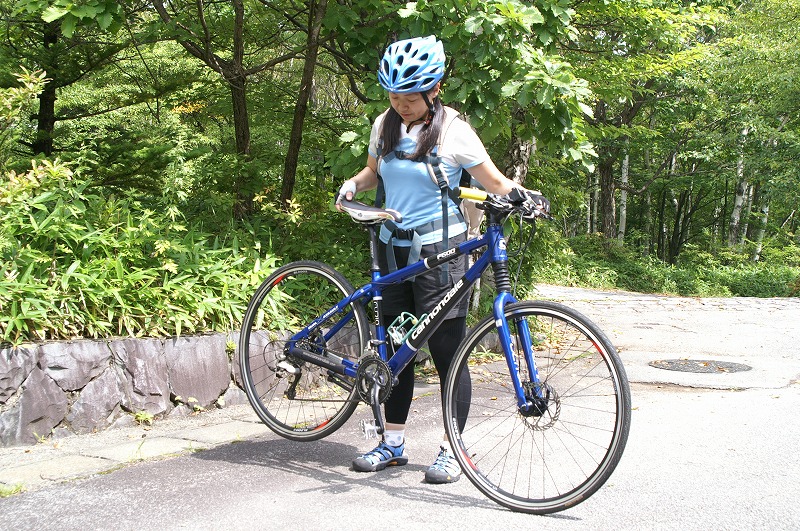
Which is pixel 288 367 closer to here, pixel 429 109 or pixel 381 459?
pixel 381 459

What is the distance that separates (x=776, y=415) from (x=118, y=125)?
704 cm

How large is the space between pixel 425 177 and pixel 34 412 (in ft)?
9.14

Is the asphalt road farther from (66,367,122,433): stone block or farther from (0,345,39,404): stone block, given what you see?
(0,345,39,404): stone block

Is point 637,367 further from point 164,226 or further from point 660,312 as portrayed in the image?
point 660,312

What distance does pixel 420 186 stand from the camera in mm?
3932

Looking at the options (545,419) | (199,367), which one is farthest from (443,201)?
(199,367)

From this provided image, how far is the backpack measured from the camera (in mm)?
3859

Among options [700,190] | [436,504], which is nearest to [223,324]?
[436,504]

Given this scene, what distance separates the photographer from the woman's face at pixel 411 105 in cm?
386

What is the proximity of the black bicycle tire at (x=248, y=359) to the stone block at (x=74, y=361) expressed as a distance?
0.97 metres

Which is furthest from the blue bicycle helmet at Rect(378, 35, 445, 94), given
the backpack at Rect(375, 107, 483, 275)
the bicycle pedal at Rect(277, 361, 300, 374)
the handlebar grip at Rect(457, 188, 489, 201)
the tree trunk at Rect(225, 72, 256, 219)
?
the tree trunk at Rect(225, 72, 256, 219)

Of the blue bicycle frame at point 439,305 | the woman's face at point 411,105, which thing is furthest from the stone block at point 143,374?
the woman's face at point 411,105

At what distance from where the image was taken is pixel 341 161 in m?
6.34

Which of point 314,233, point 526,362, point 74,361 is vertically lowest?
point 74,361
